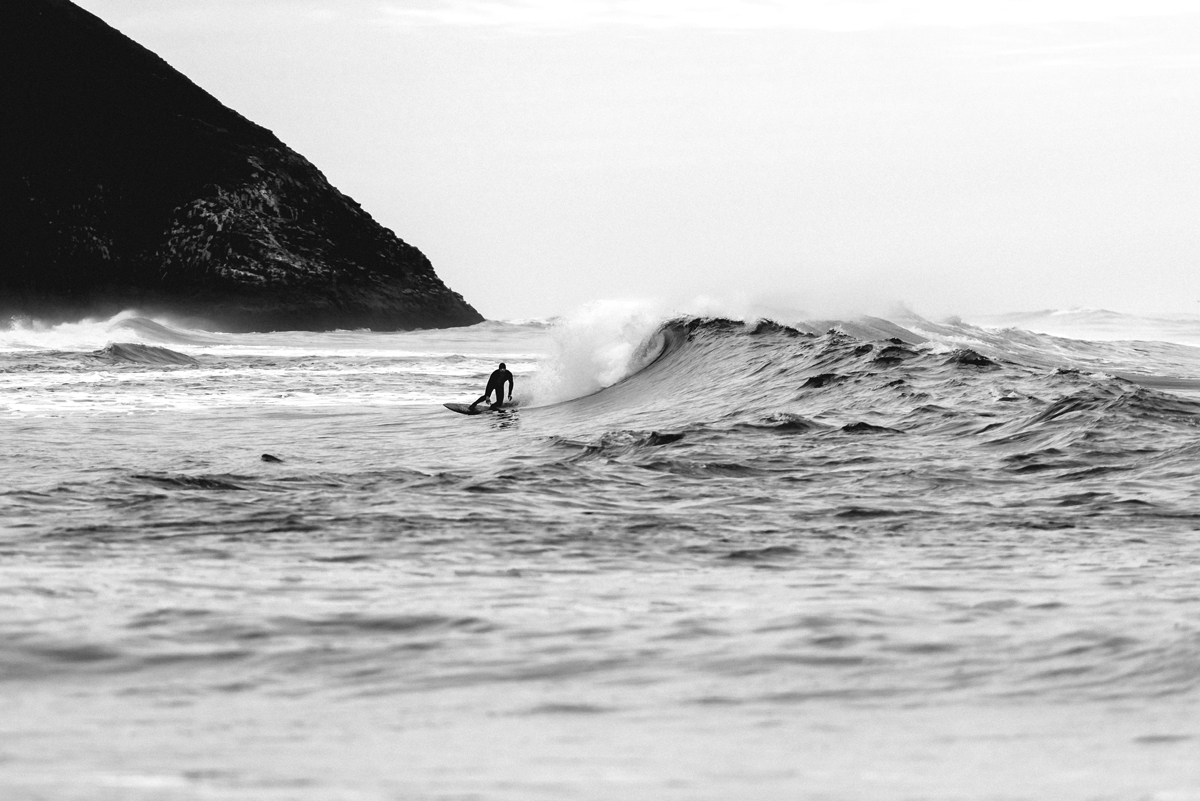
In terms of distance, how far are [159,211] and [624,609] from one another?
70.0 m

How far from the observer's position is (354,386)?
25766 mm

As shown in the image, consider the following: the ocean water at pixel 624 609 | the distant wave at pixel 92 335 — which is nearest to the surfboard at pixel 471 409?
the ocean water at pixel 624 609

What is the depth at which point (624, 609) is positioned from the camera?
593 centimetres

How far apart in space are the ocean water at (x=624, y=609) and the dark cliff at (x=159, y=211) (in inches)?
2167

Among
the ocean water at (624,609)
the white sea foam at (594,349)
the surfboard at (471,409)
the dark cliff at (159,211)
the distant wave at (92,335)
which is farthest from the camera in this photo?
the dark cliff at (159,211)

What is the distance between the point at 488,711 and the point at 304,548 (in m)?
3.46

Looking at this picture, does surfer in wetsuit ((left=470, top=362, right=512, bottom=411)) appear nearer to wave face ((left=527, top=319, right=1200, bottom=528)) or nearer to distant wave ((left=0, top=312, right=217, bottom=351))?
wave face ((left=527, top=319, right=1200, bottom=528))

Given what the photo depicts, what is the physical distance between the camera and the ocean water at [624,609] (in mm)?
3762

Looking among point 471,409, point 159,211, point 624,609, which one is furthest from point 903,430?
point 159,211

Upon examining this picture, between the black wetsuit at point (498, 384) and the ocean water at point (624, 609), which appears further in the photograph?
the black wetsuit at point (498, 384)

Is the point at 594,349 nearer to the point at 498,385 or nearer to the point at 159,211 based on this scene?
the point at 498,385

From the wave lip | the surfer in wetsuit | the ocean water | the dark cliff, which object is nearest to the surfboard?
the surfer in wetsuit

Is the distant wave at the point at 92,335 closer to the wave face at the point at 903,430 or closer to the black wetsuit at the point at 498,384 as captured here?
the black wetsuit at the point at 498,384

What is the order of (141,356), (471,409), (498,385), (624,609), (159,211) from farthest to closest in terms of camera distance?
1. (159,211)
2. (141,356)
3. (498,385)
4. (471,409)
5. (624,609)
